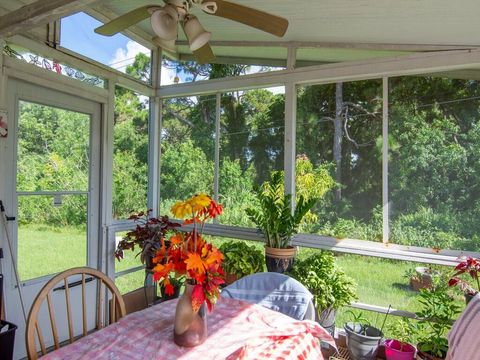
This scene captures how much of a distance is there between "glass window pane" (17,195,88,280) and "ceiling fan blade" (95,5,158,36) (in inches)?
59.1

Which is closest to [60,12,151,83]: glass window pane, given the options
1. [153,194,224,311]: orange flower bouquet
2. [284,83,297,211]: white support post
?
[284,83,297,211]: white support post

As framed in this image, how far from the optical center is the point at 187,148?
371cm

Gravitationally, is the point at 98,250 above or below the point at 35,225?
below

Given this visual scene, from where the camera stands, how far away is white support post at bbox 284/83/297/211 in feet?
10.2

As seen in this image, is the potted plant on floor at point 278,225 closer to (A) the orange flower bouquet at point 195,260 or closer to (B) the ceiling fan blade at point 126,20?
(A) the orange flower bouquet at point 195,260

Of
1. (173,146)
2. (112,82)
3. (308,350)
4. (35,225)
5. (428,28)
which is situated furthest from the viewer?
(173,146)

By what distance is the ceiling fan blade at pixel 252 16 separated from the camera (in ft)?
5.04

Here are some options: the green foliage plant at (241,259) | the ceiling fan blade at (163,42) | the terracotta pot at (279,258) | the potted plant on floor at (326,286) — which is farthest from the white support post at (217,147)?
the ceiling fan blade at (163,42)

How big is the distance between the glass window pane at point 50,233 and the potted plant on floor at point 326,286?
1.92 m

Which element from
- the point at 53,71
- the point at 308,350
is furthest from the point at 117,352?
the point at 53,71

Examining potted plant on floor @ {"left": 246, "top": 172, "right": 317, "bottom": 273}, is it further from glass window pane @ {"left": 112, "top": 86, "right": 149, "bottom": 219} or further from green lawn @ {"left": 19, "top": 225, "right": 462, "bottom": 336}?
glass window pane @ {"left": 112, "top": 86, "right": 149, "bottom": 219}

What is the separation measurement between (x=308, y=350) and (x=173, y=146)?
287 cm

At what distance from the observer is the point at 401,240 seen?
9.08 feet

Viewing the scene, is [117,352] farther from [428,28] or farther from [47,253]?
[428,28]
